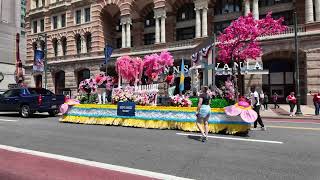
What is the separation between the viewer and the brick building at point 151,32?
94.5 ft

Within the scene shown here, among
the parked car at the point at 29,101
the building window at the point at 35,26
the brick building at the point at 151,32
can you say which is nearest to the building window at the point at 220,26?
the brick building at the point at 151,32

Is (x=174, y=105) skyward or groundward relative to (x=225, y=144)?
skyward

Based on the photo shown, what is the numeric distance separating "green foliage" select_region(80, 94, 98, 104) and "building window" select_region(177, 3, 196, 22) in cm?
2244

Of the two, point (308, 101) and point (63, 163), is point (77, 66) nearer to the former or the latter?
point (308, 101)

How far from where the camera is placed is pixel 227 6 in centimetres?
3469

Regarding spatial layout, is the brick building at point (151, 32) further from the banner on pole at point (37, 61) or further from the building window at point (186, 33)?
the banner on pole at point (37, 61)

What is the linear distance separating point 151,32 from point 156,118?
27.9 meters

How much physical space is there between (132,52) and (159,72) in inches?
764

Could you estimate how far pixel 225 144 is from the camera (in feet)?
31.6

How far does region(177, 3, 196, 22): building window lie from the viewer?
3684cm

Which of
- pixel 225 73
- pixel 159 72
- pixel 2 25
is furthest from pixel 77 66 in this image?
pixel 2 25

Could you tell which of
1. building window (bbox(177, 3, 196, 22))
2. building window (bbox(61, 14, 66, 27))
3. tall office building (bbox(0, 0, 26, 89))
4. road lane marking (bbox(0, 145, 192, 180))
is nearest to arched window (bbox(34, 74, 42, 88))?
building window (bbox(61, 14, 66, 27))

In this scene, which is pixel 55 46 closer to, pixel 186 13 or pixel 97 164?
pixel 186 13

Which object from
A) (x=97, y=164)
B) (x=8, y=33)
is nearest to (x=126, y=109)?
(x=97, y=164)
